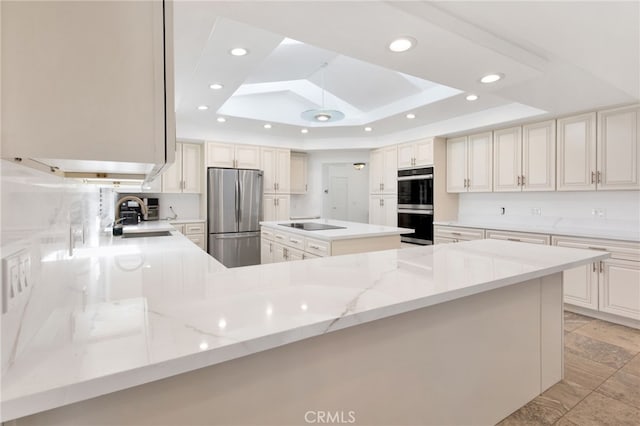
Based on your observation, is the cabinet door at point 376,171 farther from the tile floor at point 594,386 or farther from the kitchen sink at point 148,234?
the kitchen sink at point 148,234

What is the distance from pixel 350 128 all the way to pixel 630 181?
3.43 metres

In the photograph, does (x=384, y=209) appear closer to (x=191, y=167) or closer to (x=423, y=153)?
(x=423, y=153)

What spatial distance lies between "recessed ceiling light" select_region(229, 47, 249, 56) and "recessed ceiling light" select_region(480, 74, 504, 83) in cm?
177

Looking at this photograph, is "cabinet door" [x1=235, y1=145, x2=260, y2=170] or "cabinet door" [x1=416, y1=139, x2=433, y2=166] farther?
"cabinet door" [x1=235, y1=145, x2=260, y2=170]

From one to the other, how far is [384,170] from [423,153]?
82cm

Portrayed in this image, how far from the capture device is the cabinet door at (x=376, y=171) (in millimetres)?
5485

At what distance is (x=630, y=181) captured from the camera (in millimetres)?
3082

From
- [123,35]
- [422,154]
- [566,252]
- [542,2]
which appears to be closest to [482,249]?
[566,252]

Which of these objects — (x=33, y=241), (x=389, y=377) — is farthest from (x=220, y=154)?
(x=389, y=377)

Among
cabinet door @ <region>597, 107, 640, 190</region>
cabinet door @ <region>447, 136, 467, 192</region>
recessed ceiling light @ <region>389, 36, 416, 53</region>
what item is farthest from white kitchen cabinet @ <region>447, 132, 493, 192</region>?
recessed ceiling light @ <region>389, 36, 416, 53</region>

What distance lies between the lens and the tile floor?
1684mm

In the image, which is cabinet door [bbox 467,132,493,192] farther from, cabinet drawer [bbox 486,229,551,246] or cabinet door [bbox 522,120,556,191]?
cabinet drawer [bbox 486,229,551,246]

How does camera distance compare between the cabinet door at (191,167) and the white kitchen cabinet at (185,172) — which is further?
the cabinet door at (191,167)

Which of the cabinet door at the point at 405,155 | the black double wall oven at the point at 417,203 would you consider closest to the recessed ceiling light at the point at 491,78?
the black double wall oven at the point at 417,203
